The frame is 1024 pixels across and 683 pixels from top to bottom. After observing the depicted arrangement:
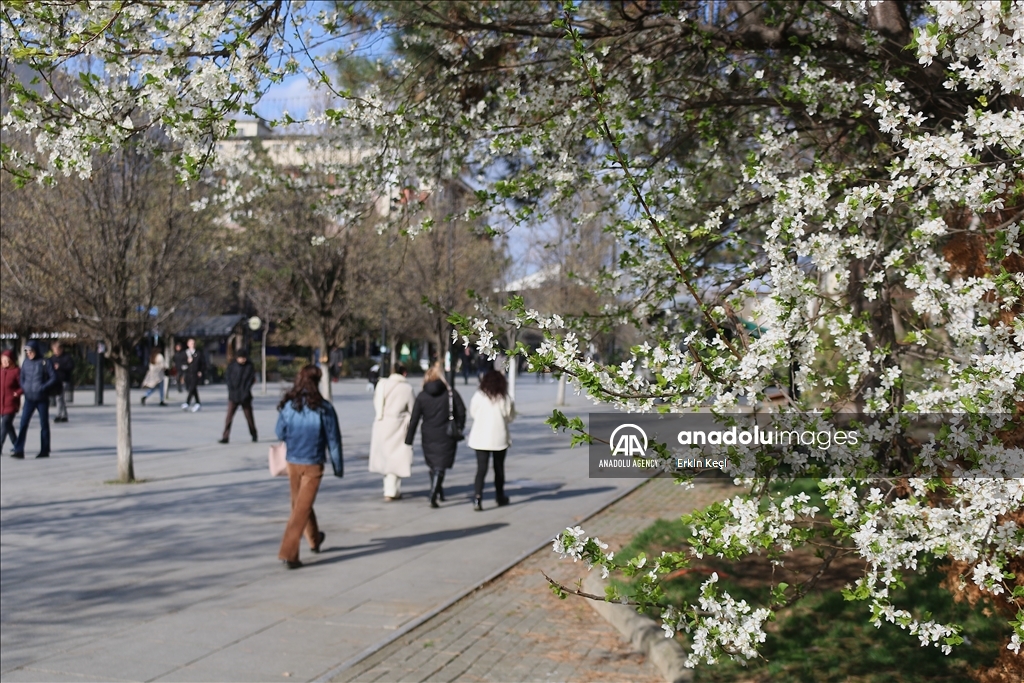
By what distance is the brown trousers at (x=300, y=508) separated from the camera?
850 cm

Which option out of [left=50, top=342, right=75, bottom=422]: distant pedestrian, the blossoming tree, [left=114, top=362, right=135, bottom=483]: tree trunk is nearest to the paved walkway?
[left=114, top=362, right=135, bottom=483]: tree trunk

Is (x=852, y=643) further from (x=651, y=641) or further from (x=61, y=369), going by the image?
(x=61, y=369)

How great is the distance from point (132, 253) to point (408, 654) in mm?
8868

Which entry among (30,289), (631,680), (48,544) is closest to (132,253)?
(48,544)

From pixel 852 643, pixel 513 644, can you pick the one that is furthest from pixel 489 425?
pixel 852 643

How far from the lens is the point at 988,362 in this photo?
11.6 feet

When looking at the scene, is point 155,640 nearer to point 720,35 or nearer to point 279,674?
point 279,674

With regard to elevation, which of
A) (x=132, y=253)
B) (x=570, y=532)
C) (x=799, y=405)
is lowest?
(x=570, y=532)

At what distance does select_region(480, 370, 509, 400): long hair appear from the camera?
1198 centimetres

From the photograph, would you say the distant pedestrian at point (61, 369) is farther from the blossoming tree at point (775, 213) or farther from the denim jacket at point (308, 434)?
the blossoming tree at point (775, 213)

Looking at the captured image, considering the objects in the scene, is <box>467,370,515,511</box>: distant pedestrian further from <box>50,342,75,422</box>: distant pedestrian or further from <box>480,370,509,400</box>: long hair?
<box>50,342,75,422</box>: distant pedestrian

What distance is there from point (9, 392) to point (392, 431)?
741cm

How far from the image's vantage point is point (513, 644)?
6.42 meters

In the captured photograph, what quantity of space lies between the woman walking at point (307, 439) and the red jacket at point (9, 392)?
8849mm
